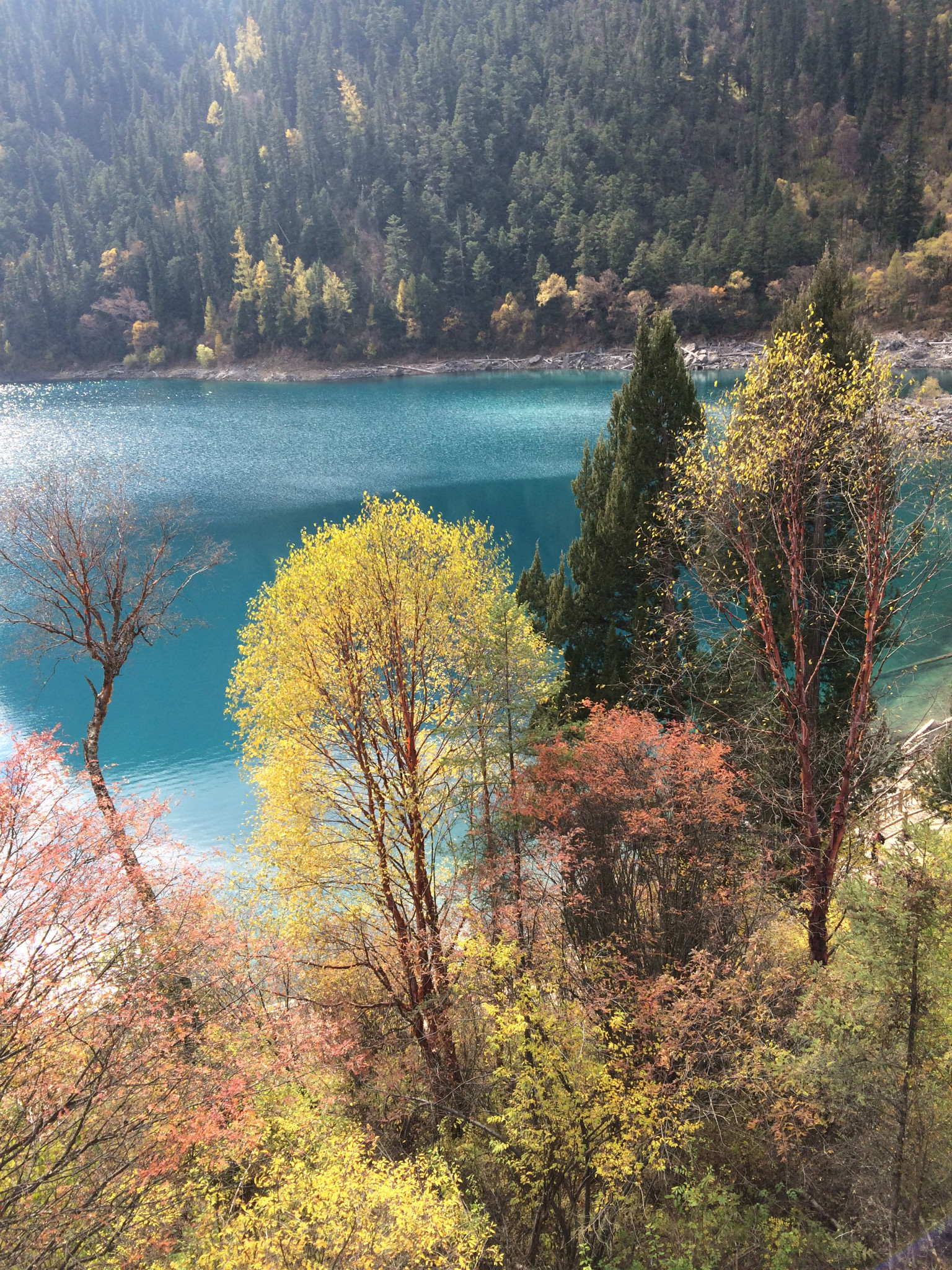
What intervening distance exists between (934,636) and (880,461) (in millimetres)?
24182

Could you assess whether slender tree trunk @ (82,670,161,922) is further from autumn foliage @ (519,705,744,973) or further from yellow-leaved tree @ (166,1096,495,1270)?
autumn foliage @ (519,705,744,973)

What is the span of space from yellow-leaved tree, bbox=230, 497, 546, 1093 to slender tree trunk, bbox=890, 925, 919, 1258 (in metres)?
7.18

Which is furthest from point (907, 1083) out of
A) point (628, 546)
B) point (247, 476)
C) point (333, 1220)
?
point (247, 476)

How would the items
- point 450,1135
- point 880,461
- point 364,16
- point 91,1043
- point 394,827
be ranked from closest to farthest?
1. point 91,1043
2. point 880,461
3. point 450,1135
4. point 394,827
5. point 364,16

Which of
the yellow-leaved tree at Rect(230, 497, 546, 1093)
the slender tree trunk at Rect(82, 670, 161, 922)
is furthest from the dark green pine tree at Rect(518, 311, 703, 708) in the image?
the slender tree trunk at Rect(82, 670, 161, 922)

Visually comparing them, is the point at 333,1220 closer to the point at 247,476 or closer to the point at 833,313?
the point at 833,313

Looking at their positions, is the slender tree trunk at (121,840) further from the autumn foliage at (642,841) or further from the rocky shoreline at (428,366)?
the rocky shoreline at (428,366)

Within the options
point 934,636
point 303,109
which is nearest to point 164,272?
point 303,109

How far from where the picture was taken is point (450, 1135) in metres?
13.4

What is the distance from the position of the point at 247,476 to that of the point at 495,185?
87.4 meters

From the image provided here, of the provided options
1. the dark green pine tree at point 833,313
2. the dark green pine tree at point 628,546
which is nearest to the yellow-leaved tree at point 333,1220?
the dark green pine tree at point 628,546

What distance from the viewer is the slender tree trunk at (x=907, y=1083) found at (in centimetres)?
888

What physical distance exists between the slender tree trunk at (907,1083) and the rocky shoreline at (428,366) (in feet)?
278

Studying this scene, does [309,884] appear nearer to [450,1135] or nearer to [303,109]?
[450,1135]
